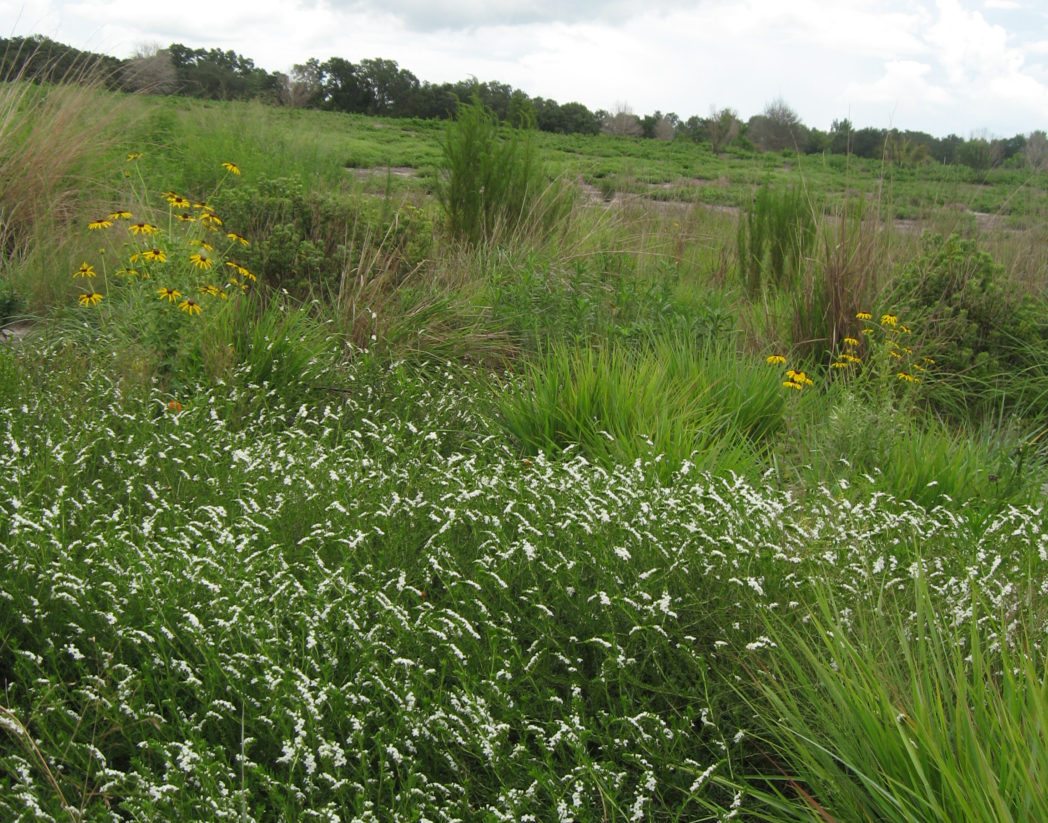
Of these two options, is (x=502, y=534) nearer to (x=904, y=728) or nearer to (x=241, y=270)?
(x=904, y=728)

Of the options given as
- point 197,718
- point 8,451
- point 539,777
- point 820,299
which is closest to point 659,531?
point 539,777

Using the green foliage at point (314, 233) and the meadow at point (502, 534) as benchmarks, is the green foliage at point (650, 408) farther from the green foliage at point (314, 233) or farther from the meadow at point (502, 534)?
the green foliage at point (314, 233)

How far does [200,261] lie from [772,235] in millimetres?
4535

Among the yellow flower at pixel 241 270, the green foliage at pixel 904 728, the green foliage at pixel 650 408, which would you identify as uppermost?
the yellow flower at pixel 241 270

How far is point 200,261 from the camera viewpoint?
459 cm

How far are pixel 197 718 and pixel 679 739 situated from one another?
1.08 meters

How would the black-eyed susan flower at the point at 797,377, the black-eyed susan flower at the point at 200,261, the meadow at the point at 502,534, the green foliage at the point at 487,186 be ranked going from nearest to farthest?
the meadow at the point at 502,534 < the black-eyed susan flower at the point at 797,377 < the black-eyed susan flower at the point at 200,261 < the green foliage at the point at 487,186

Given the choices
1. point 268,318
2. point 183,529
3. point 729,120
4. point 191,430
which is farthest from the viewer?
point 729,120

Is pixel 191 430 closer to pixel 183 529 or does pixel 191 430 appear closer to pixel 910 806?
pixel 183 529

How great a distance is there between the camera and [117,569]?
2.27 meters

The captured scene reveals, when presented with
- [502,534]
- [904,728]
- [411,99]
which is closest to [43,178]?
[502,534]

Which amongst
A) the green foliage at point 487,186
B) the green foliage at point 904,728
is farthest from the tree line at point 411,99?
the green foliage at point 904,728

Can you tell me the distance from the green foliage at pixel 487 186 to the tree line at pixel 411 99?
1.12 ft

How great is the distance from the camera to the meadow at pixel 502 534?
73.8 inches
